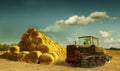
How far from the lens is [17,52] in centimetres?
2688

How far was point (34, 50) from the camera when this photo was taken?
28672 mm

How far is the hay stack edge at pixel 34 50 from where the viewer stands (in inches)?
976

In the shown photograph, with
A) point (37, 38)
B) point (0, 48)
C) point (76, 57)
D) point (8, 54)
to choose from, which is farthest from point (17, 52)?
point (0, 48)

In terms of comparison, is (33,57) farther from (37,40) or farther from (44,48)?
(37,40)

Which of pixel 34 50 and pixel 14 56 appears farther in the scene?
pixel 34 50

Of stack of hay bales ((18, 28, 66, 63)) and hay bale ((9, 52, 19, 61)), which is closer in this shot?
hay bale ((9, 52, 19, 61))

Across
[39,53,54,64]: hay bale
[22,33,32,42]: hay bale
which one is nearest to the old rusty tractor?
[39,53,54,64]: hay bale

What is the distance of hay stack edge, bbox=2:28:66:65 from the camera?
2478cm

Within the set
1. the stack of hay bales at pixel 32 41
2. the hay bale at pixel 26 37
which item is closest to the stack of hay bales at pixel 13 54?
the stack of hay bales at pixel 32 41

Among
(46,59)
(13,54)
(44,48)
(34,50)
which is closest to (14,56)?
(13,54)

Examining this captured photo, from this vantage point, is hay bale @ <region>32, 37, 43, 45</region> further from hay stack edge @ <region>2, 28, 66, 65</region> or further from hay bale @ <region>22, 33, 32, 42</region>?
hay bale @ <region>22, 33, 32, 42</region>

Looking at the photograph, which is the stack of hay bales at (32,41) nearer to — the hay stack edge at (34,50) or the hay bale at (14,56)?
the hay stack edge at (34,50)

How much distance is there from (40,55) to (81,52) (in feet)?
12.9

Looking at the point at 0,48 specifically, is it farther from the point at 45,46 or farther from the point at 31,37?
the point at 45,46
